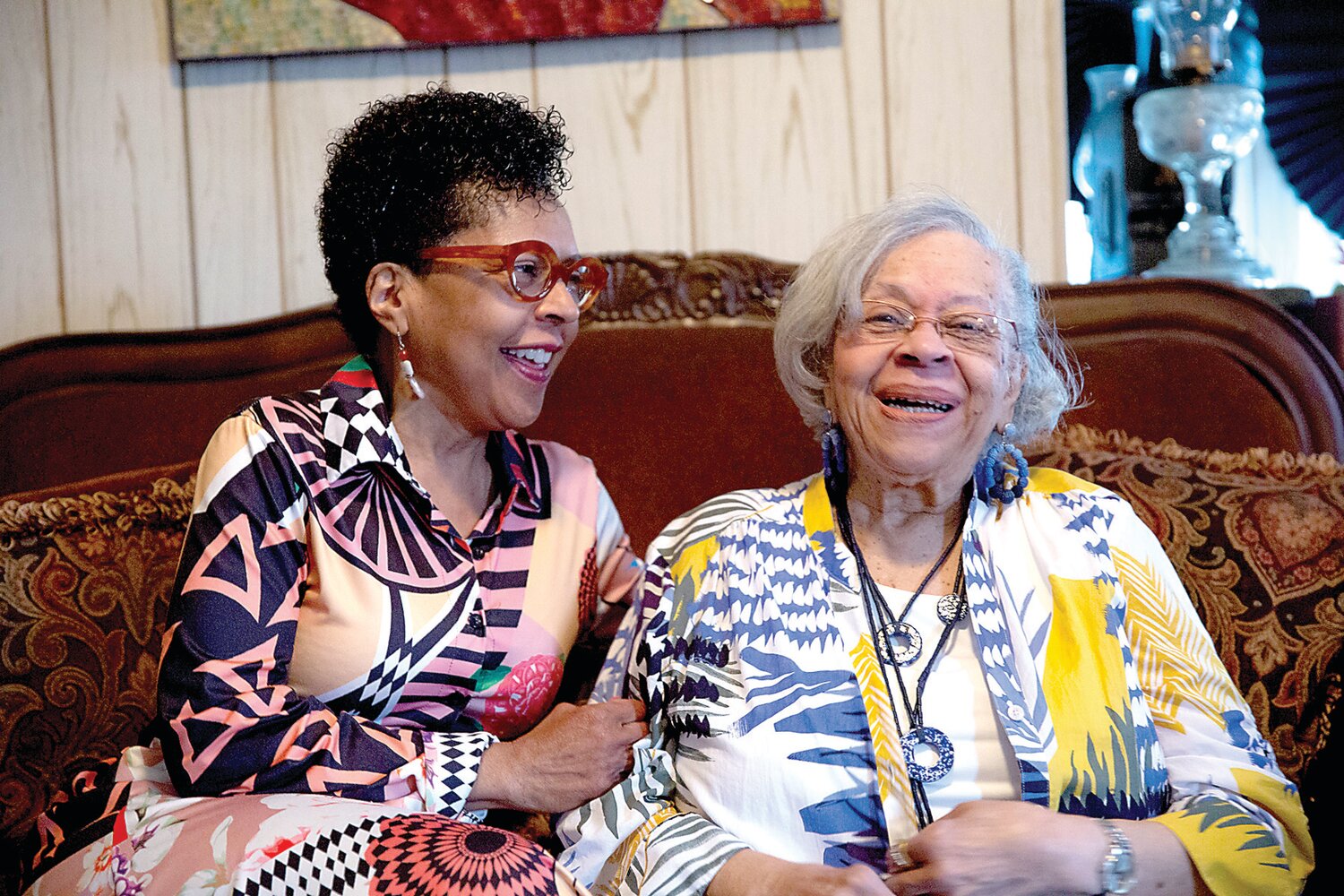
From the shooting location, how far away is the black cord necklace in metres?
1.39

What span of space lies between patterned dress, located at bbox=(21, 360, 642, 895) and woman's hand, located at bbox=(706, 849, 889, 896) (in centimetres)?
20

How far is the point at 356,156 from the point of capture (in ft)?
5.37

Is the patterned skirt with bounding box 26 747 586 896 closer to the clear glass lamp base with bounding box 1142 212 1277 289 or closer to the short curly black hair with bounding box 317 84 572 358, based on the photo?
the short curly black hair with bounding box 317 84 572 358

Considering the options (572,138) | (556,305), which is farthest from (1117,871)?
(572,138)

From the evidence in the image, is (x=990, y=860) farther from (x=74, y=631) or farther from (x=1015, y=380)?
(x=74, y=631)

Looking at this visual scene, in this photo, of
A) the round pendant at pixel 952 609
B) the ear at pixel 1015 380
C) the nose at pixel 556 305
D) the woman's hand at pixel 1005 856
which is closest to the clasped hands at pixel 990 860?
the woman's hand at pixel 1005 856

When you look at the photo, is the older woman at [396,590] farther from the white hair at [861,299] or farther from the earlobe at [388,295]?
the white hair at [861,299]

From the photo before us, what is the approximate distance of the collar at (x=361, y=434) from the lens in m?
1.56

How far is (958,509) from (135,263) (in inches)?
72.2

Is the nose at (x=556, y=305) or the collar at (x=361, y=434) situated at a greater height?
the nose at (x=556, y=305)

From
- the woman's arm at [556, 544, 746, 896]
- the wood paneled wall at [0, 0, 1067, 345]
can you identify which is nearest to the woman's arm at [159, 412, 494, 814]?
the woman's arm at [556, 544, 746, 896]

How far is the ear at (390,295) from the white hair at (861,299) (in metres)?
0.55

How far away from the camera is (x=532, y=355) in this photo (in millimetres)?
1644

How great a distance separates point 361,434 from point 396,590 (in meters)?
0.22
